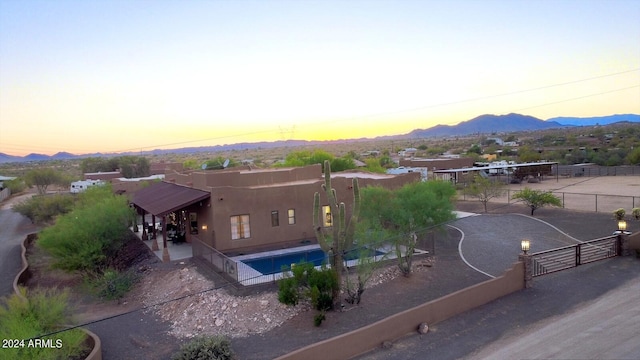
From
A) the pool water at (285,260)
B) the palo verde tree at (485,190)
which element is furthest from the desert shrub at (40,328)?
the palo verde tree at (485,190)

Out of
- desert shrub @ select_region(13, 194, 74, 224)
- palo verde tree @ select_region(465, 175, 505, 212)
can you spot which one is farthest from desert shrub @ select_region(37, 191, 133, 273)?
palo verde tree @ select_region(465, 175, 505, 212)

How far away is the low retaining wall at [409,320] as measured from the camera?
1316 cm

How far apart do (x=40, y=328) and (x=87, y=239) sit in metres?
10.1

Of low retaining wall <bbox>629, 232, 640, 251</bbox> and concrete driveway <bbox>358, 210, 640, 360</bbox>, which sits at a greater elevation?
low retaining wall <bbox>629, 232, 640, 251</bbox>

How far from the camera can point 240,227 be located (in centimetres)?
2453

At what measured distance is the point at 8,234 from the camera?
39.0 m

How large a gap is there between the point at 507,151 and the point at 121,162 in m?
65.7

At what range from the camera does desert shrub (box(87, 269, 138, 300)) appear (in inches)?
828

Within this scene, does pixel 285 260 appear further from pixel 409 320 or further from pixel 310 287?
pixel 409 320

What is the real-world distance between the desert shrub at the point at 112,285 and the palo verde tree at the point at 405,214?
11136 mm

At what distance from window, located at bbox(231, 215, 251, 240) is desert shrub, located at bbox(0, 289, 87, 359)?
9.24 m

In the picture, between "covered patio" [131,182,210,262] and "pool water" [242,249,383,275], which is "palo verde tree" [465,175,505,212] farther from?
"covered patio" [131,182,210,262]

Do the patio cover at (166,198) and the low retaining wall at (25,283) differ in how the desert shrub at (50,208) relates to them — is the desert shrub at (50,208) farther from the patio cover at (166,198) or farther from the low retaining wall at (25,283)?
the patio cover at (166,198)

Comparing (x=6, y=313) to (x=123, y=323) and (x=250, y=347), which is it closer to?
(x=123, y=323)
